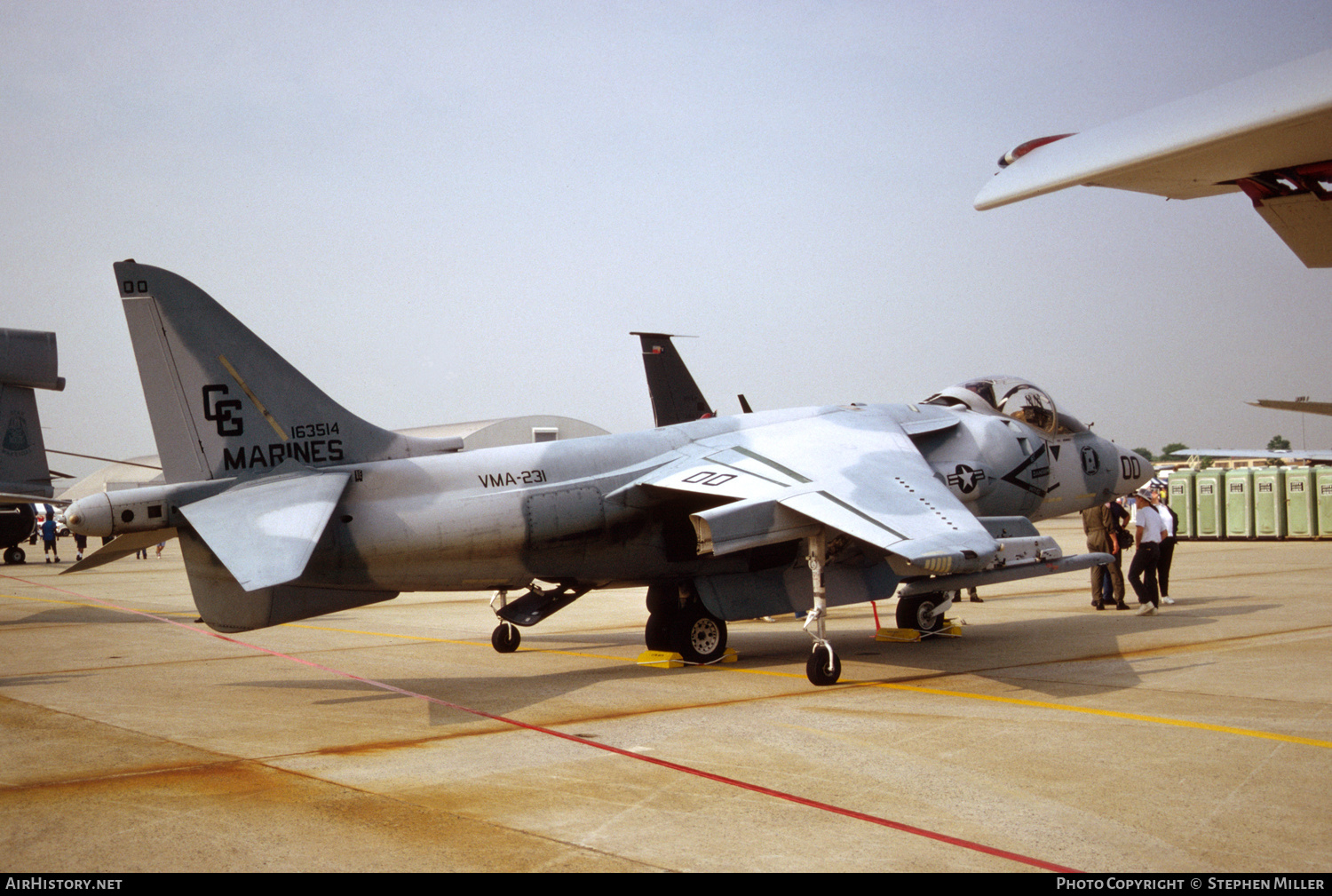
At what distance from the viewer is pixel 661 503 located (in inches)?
477

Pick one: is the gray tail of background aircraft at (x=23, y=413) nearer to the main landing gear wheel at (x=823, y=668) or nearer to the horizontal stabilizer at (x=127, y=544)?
the horizontal stabilizer at (x=127, y=544)

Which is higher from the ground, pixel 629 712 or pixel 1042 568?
pixel 1042 568

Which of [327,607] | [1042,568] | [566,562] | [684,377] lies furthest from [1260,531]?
[327,607]

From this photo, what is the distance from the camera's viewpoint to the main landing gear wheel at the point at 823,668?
10.6 m

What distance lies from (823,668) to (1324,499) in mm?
30115

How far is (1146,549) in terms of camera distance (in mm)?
16344

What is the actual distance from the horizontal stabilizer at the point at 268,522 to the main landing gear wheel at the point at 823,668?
502 centimetres

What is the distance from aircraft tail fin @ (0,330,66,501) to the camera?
20.3 m

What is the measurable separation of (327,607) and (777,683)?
4.86 meters

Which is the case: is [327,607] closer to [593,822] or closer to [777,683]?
[777,683]

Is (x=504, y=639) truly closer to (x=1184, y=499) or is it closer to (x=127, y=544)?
(x=127, y=544)

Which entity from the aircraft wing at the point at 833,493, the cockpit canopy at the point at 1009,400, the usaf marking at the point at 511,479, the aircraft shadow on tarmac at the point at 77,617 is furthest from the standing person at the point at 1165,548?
the aircraft shadow on tarmac at the point at 77,617
